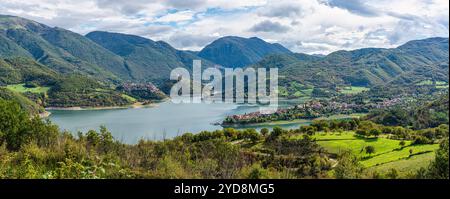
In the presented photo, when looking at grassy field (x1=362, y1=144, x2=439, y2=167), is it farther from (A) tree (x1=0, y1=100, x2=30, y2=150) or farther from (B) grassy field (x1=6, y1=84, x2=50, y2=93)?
(B) grassy field (x1=6, y1=84, x2=50, y2=93)

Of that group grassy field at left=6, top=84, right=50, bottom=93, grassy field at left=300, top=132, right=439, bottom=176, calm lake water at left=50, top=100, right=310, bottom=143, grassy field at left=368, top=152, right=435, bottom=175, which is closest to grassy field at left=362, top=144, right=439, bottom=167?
grassy field at left=300, top=132, right=439, bottom=176

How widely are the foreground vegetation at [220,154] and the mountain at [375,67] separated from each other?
62.7 m

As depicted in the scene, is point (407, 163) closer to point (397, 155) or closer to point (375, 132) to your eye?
point (397, 155)

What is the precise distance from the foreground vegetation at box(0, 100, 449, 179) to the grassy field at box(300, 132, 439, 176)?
0.04 meters

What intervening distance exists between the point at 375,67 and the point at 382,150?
91.0m

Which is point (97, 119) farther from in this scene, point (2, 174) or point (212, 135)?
point (2, 174)

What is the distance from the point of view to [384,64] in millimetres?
105125

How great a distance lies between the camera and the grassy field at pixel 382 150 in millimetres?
13773

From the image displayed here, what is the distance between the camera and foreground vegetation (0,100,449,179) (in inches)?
278

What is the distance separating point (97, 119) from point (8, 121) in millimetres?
29177

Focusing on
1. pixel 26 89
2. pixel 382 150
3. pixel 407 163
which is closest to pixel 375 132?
pixel 382 150

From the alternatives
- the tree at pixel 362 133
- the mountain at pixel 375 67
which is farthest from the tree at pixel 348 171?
the mountain at pixel 375 67
